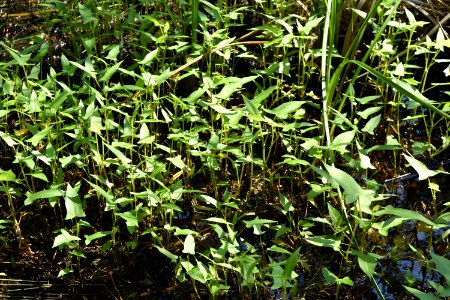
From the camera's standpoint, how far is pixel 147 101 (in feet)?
8.45

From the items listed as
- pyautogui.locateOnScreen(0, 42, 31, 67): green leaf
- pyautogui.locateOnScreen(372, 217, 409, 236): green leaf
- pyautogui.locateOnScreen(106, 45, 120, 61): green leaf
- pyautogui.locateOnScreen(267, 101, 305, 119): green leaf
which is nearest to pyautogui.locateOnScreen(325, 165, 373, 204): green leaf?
pyautogui.locateOnScreen(372, 217, 409, 236): green leaf

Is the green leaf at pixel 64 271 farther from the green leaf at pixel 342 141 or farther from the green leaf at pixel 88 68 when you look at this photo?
the green leaf at pixel 342 141

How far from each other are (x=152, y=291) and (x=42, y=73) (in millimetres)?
1277

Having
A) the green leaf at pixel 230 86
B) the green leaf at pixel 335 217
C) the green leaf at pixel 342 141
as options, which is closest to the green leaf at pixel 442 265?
the green leaf at pixel 335 217

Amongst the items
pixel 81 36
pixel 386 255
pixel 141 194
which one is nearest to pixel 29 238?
pixel 141 194

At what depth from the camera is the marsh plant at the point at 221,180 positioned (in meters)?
2.11

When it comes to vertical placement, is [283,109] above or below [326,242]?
above

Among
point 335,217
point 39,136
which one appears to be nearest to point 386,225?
point 335,217

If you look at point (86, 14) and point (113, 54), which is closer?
point (113, 54)

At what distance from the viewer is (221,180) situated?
2.53 m

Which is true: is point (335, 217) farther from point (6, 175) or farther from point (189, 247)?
point (6, 175)

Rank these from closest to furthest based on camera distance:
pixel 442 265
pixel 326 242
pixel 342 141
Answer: pixel 442 265 < pixel 326 242 < pixel 342 141

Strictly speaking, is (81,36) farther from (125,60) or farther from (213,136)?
(213,136)

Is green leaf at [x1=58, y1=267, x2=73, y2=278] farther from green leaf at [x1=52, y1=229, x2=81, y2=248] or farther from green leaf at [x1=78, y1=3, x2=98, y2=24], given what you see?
green leaf at [x1=78, y1=3, x2=98, y2=24]
